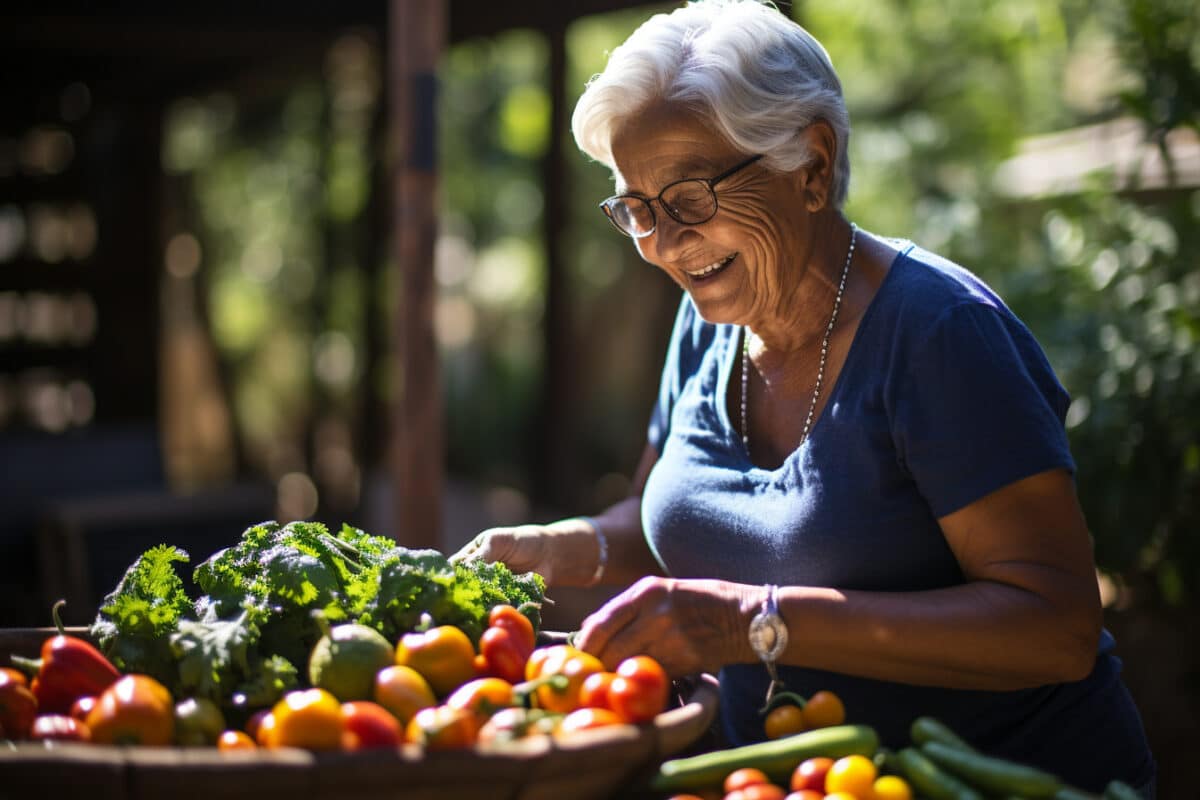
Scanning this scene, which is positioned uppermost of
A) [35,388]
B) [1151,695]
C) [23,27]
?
[23,27]

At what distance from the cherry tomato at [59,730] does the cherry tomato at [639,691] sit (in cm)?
68

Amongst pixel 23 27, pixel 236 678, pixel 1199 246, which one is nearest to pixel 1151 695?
pixel 1199 246

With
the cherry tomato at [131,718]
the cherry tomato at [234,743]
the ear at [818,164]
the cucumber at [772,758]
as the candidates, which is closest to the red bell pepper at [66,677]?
the cherry tomato at [131,718]

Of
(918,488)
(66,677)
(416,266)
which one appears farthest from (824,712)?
(416,266)

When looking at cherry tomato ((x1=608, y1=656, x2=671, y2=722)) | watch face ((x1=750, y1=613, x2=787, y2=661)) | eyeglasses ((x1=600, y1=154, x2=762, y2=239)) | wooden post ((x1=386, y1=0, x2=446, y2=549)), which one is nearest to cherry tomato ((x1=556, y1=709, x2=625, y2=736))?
cherry tomato ((x1=608, y1=656, x2=671, y2=722))

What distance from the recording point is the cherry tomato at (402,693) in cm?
154

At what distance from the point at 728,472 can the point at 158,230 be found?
6463mm

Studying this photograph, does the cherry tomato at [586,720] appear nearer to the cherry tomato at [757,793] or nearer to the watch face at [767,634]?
the cherry tomato at [757,793]

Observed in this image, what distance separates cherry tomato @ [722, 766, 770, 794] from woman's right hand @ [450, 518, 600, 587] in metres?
0.72

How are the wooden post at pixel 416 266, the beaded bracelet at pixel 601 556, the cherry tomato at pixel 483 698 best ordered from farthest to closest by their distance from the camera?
Answer: the wooden post at pixel 416 266, the beaded bracelet at pixel 601 556, the cherry tomato at pixel 483 698

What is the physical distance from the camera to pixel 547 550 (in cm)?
233

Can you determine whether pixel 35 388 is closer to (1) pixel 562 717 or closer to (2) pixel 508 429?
(2) pixel 508 429

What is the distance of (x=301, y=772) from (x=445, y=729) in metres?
0.18

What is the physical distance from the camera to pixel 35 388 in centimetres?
741
